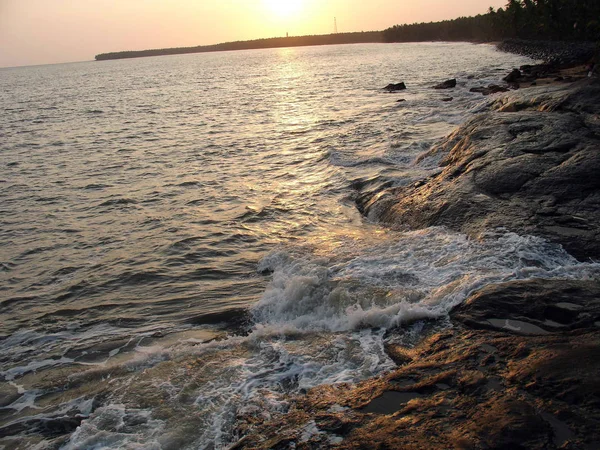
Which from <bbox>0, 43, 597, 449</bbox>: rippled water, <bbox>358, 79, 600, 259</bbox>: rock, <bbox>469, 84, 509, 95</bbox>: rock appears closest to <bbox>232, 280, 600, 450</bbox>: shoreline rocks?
<bbox>0, 43, 597, 449</bbox>: rippled water

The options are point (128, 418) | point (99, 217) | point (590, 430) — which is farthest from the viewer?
point (99, 217)

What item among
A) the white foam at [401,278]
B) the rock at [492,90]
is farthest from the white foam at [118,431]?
the rock at [492,90]

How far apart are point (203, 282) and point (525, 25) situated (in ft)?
317

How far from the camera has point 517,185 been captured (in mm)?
10984

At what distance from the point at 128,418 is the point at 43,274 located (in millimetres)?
6037

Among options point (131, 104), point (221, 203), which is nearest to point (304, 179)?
point (221, 203)

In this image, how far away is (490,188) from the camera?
11.2 m

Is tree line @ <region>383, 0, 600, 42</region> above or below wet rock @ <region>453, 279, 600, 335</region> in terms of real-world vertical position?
above

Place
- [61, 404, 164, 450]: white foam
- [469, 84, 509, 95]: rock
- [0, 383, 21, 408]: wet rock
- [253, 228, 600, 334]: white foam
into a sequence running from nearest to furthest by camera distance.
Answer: [61, 404, 164, 450]: white foam < [0, 383, 21, 408]: wet rock < [253, 228, 600, 334]: white foam < [469, 84, 509, 95]: rock

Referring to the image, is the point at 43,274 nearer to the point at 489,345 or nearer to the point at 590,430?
the point at 489,345

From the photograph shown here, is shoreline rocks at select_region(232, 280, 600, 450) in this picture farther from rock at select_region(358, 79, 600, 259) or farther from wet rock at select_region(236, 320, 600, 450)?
rock at select_region(358, 79, 600, 259)

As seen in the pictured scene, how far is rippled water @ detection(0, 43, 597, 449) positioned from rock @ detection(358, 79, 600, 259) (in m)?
0.65

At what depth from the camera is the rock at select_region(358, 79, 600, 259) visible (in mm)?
9305

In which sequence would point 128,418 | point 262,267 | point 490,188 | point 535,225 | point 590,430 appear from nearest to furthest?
point 590,430 → point 128,418 → point 535,225 → point 262,267 → point 490,188
